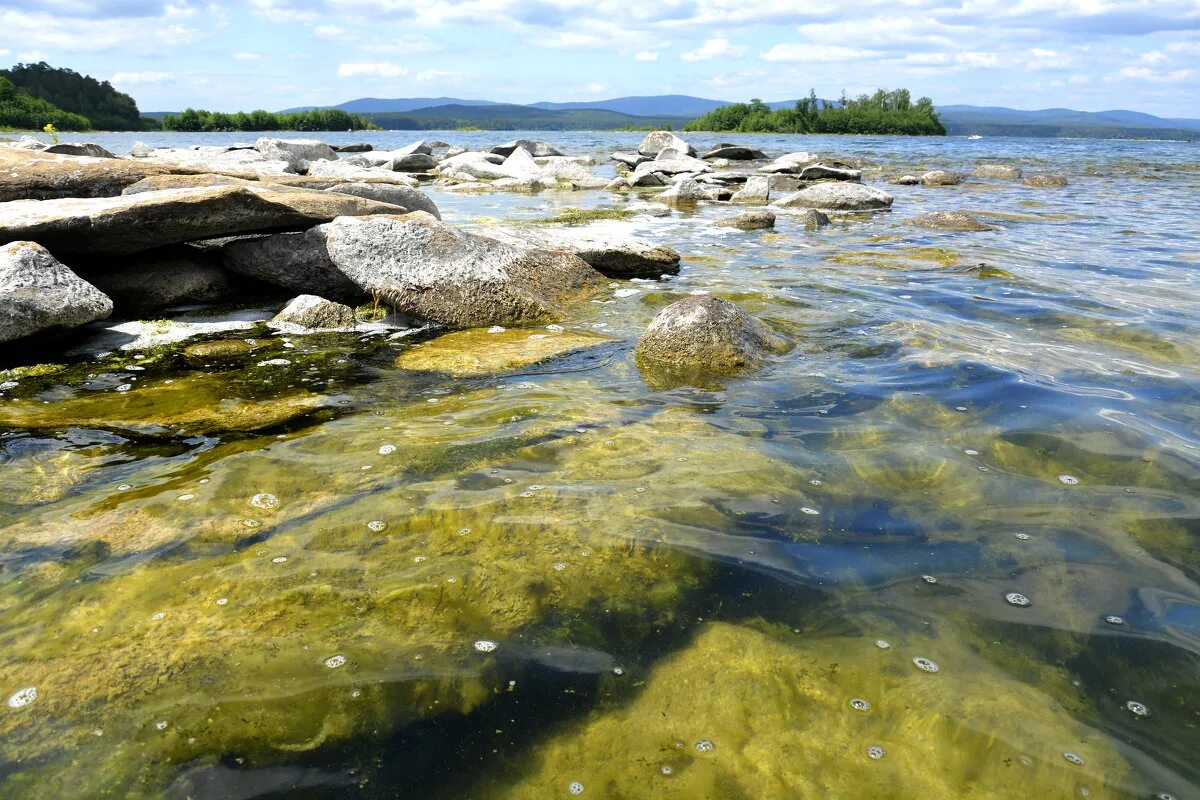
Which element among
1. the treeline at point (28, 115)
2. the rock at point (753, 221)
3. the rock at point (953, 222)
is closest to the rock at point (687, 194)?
the rock at point (753, 221)

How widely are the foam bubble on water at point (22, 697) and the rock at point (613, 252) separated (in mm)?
7869

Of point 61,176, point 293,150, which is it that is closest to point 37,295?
point 61,176

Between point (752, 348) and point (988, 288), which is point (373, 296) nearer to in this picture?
point (752, 348)

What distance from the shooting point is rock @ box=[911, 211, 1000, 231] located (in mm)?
14820

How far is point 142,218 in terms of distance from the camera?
23.8 ft

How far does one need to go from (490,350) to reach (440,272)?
Result: 172cm

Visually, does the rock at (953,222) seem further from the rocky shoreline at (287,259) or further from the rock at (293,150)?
the rock at (293,150)

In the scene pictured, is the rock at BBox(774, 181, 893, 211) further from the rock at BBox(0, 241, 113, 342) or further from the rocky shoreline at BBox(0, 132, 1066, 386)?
the rock at BBox(0, 241, 113, 342)

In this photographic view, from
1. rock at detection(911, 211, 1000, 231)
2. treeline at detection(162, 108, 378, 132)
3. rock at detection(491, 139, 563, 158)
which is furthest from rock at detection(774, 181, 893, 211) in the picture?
treeline at detection(162, 108, 378, 132)

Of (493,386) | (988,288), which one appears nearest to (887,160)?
(988,288)

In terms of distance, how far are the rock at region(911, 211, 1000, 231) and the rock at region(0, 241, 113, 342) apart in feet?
46.9

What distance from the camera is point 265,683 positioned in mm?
2701

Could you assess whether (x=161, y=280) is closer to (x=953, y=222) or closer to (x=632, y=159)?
(x=953, y=222)

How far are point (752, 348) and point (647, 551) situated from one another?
344cm
